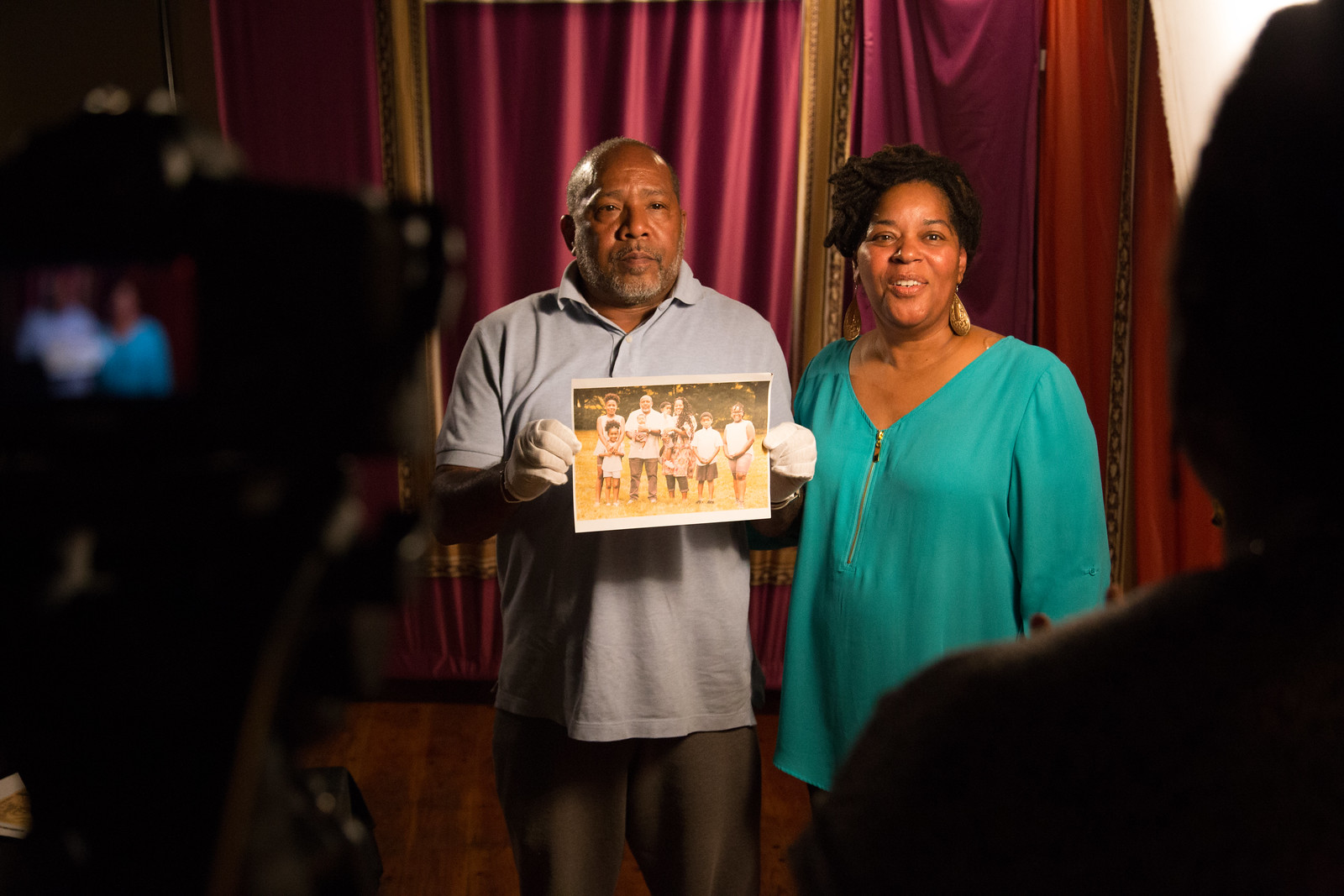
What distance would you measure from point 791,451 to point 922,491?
8.5 inches

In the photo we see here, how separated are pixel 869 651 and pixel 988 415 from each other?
1.40 ft

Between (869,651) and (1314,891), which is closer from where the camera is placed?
(1314,891)

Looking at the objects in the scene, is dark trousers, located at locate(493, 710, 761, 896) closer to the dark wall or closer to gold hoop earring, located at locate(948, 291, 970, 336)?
gold hoop earring, located at locate(948, 291, 970, 336)

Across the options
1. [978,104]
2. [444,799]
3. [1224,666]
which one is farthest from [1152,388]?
[1224,666]

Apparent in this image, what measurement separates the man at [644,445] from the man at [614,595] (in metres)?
0.12

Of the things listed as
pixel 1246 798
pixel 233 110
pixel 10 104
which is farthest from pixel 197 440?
pixel 10 104

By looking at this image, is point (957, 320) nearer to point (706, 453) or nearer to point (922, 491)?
point (922, 491)

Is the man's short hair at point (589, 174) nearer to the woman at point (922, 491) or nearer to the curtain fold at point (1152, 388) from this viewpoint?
the woman at point (922, 491)

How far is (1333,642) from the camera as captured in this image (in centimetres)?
47

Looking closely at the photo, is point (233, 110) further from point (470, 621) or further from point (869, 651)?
point (869, 651)

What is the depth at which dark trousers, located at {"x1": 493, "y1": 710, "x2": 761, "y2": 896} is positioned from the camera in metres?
1.60

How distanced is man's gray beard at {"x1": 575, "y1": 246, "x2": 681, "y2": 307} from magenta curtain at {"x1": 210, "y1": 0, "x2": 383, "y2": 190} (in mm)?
1829

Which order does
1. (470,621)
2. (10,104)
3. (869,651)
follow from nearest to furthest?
1. (869,651)
2. (10,104)
3. (470,621)

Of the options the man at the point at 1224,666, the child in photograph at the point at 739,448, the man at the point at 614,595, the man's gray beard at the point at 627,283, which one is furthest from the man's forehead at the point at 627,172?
the man at the point at 1224,666
